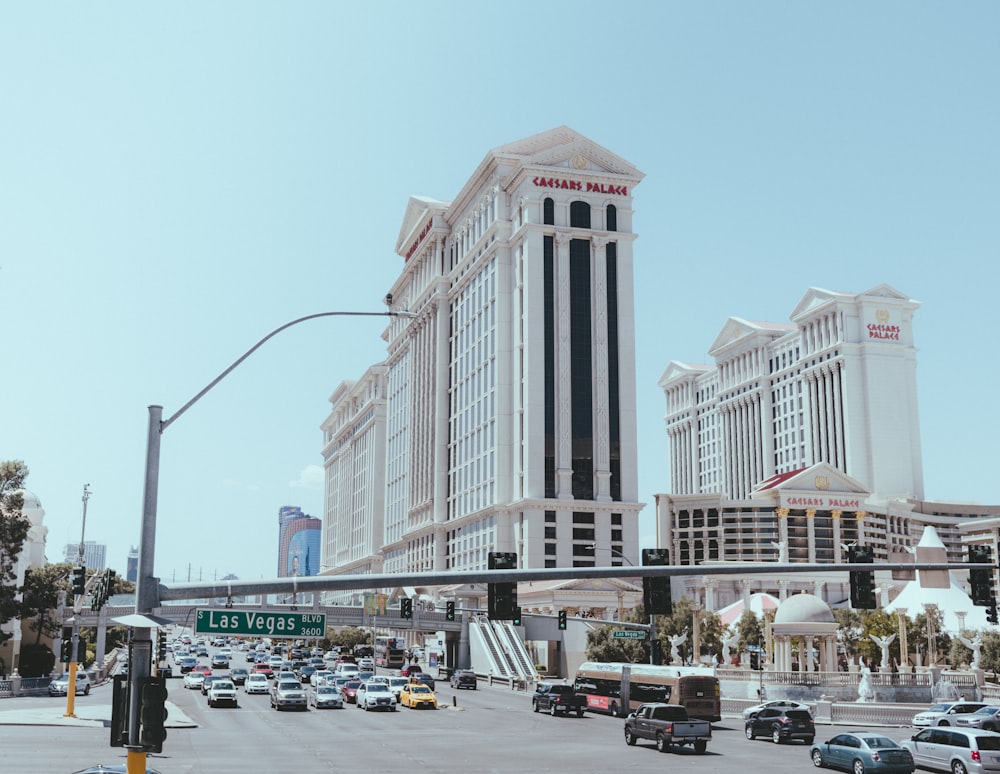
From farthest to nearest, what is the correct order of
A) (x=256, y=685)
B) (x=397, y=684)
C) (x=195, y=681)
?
(x=195, y=681) < (x=256, y=685) < (x=397, y=684)

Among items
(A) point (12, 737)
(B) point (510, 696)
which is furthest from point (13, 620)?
(A) point (12, 737)

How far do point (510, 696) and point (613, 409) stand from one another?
199ft

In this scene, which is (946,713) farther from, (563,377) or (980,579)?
(563,377)

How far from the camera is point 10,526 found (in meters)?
76.2

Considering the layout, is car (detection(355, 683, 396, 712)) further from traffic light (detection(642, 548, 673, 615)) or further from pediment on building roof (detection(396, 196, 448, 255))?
pediment on building roof (detection(396, 196, 448, 255))

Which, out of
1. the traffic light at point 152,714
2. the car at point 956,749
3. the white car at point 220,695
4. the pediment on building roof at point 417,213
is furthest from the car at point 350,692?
the pediment on building roof at point 417,213

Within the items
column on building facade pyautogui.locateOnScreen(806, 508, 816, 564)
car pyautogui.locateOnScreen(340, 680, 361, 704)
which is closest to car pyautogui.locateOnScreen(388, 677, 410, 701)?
car pyautogui.locateOnScreen(340, 680, 361, 704)

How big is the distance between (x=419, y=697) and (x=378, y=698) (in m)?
3.50

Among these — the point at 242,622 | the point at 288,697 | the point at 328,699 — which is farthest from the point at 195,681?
the point at 242,622

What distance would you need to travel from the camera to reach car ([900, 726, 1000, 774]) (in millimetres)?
32375

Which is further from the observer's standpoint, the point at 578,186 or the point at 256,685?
the point at 578,186

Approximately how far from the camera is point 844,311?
19962 cm

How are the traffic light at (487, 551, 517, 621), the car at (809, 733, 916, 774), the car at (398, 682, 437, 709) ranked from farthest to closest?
1. the car at (398, 682, 437, 709)
2. the car at (809, 733, 916, 774)
3. the traffic light at (487, 551, 517, 621)

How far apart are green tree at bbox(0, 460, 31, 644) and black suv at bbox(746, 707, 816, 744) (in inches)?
2119
